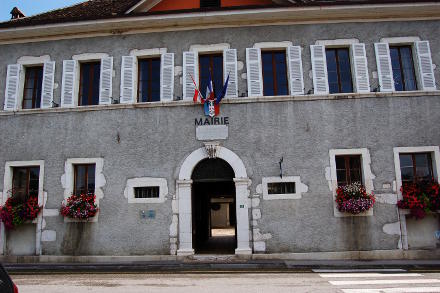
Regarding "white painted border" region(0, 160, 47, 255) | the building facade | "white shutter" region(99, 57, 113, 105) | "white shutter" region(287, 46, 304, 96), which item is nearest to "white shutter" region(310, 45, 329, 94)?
the building facade

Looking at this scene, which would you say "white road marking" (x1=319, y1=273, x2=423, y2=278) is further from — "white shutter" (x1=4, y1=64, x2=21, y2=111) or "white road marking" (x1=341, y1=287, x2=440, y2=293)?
"white shutter" (x1=4, y1=64, x2=21, y2=111)

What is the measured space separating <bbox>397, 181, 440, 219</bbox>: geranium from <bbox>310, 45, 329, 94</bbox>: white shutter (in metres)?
3.69

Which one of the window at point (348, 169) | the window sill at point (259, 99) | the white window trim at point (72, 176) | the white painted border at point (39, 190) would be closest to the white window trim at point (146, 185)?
the white window trim at point (72, 176)

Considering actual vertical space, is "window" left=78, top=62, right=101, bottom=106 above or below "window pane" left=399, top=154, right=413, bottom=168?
above

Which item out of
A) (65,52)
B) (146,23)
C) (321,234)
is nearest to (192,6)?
(146,23)

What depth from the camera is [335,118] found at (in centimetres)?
1101

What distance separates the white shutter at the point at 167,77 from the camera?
11.4 m

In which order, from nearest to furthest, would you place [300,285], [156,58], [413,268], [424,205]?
[300,285], [413,268], [424,205], [156,58]

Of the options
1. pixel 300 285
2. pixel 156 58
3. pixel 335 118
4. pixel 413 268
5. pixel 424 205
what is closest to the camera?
pixel 300 285

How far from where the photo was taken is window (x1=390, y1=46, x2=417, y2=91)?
1135 centimetres

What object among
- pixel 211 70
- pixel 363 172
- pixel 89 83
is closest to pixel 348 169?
pixel 363 172

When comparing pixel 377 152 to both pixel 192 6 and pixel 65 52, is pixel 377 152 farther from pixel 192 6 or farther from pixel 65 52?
pixel 65 52

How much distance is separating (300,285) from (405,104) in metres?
6.89

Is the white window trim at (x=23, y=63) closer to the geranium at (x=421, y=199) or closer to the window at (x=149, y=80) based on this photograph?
the window at (x=149, y=80)
